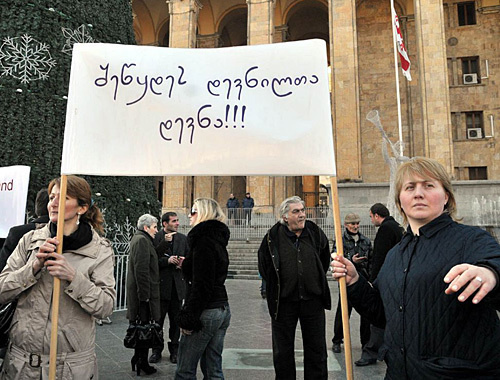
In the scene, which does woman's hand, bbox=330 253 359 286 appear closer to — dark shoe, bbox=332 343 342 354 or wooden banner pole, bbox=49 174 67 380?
wooden banner pole, bbox=49 174 67 380

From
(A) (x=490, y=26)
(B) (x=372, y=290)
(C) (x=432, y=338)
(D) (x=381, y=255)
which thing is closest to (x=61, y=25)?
(D) (x=381, y=255)

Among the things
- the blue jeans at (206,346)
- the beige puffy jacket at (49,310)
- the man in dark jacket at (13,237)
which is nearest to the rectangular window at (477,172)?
the blue jeans at (206,346)

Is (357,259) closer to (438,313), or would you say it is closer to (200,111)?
(200,111)

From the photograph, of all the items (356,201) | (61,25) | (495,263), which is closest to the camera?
(495,263)

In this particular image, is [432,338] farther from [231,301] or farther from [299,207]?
[231,301]

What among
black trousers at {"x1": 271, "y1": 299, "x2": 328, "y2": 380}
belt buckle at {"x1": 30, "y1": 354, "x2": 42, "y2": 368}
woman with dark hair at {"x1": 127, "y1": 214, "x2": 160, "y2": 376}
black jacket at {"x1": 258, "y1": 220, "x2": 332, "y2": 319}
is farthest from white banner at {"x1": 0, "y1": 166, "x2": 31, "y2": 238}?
black trousers at {"x1": 271, "y1": 299, "x2": 328, "y2": 380}

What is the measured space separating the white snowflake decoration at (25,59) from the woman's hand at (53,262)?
4.63 metres

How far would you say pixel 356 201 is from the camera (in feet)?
60.6

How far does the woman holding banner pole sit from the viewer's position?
1.50 meters

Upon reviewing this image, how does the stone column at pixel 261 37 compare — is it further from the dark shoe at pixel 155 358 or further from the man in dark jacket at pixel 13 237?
the man in dark jacket at pixel 13 237

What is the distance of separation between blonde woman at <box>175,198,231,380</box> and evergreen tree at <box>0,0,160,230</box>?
11.8 feet

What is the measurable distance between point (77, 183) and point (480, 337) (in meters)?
2.14

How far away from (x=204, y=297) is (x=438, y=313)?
1.76m

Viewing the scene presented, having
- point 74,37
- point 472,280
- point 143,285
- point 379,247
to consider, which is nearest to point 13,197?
point 143,285
